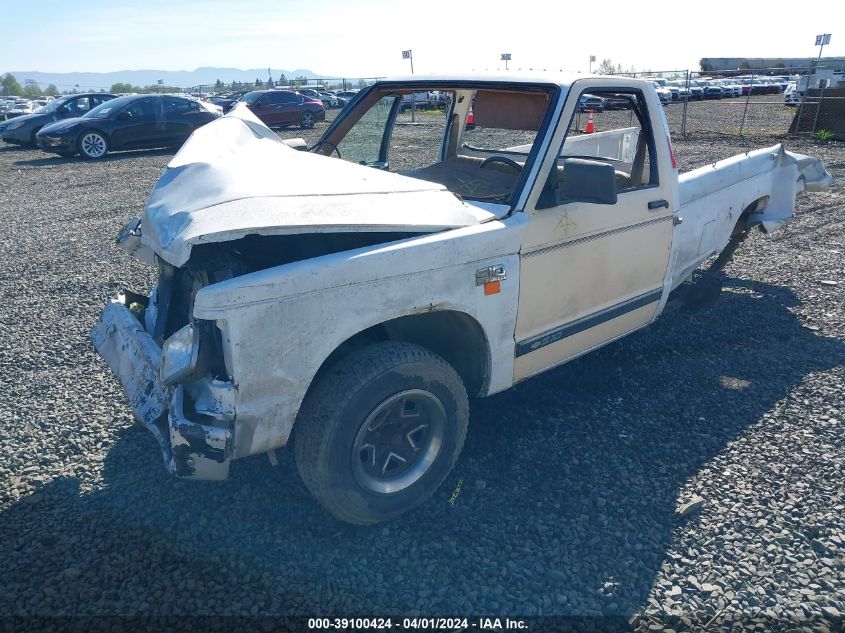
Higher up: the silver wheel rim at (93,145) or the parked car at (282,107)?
the parked car at (282,107)

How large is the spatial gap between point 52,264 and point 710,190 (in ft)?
21.8

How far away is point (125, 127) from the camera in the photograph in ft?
51.1

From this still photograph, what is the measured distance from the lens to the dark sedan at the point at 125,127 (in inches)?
595

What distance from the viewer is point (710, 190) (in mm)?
4656

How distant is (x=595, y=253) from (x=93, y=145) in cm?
1545

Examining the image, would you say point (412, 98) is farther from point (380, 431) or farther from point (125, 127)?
point (125, 127)

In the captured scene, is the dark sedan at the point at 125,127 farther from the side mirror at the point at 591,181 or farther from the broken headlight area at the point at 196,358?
the side mirror at the point at 591,181

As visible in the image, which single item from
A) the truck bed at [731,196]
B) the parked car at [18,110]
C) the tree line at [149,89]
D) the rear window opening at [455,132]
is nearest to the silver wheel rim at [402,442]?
the rear window opening at [455,132]

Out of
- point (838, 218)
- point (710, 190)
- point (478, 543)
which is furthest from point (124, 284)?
point (838, 218)

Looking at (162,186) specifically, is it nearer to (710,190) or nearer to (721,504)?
(721,504)

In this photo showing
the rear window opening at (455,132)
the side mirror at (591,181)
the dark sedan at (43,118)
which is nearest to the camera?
the side mirror at (591,181)

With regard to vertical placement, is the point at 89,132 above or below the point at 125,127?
below

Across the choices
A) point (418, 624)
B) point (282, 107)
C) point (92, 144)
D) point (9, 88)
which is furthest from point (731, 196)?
point (9, 88)

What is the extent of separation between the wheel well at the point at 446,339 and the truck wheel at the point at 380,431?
215 mm
